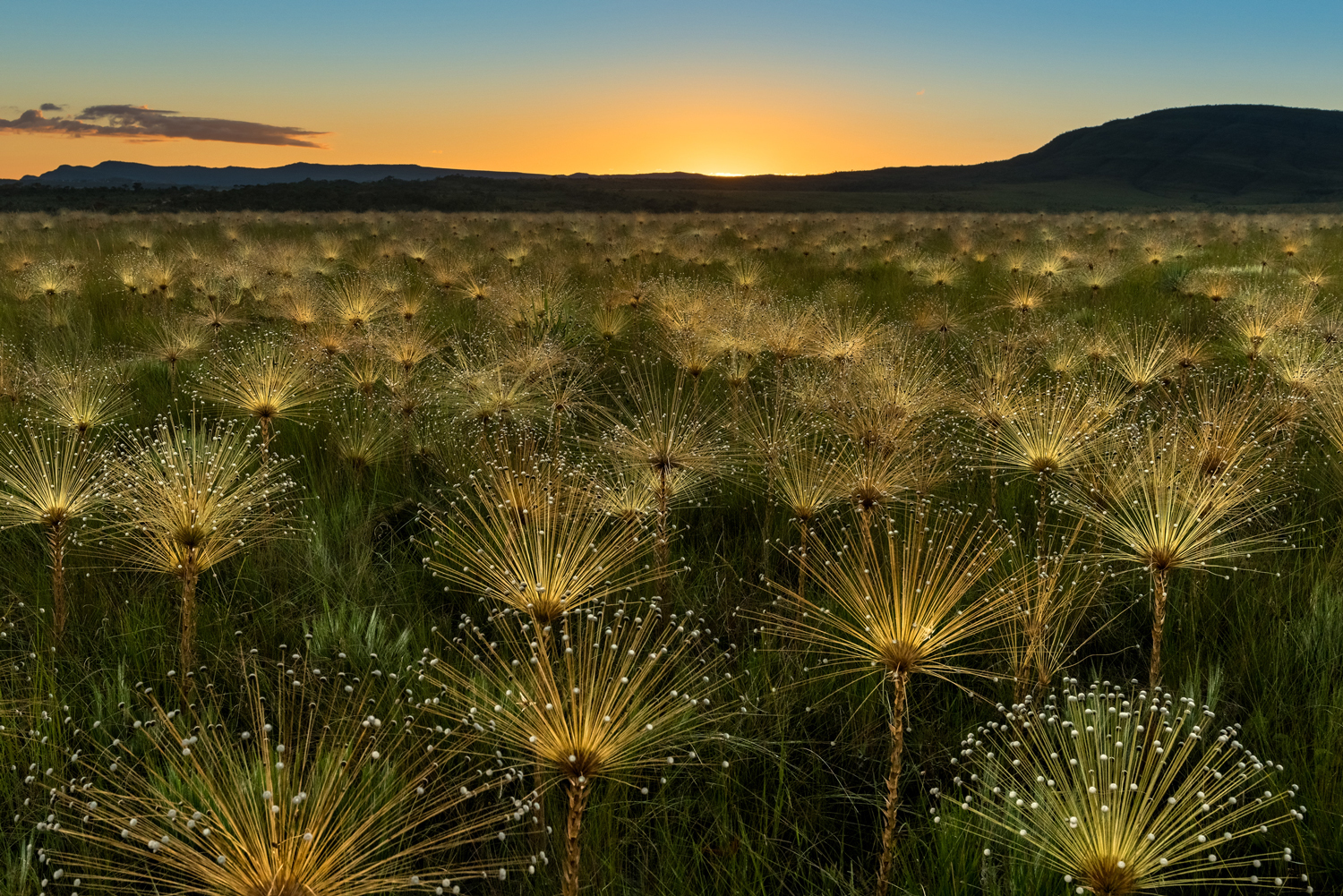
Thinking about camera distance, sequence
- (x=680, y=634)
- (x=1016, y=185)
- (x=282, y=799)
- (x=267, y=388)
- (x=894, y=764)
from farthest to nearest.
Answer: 1. (x=1016, y=185)
2. (x=267, y=388)
3. (x=680, y=634)
4. (x=894, y=764)
5. (x=282, y=799)

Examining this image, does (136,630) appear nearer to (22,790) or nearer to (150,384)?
(22,790)

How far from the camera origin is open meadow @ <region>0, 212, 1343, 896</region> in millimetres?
1837

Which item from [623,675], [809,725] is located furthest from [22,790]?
[809,725]

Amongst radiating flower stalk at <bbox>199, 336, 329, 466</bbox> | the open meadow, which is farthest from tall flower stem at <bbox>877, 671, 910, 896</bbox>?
radiating flower stalk at <bbox>199, 336, 329, 466</bbox>

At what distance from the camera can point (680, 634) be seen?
10.5 ft

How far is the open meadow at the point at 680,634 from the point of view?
1837mm

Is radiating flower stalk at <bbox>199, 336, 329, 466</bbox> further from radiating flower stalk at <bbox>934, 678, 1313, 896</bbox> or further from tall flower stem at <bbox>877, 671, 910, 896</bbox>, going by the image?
radiating flower stalk at <bbox>934, 678, 1313, 896</bbox>

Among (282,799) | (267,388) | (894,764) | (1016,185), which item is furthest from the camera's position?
(1016,185)

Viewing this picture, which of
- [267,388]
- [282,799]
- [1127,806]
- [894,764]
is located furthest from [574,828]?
[267,388]

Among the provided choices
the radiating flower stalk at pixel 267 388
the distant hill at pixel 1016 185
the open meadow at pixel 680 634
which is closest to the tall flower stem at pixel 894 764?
the open meadow at pixel 680 634

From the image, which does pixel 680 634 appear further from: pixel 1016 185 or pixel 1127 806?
pixel 1016 185

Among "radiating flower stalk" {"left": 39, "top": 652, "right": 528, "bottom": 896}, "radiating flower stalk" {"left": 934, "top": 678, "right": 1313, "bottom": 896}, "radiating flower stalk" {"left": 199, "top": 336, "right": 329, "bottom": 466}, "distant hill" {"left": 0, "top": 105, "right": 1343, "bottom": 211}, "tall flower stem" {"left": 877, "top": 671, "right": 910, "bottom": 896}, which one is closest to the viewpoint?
"radiating flower stalk" {"left": 39, "top": 652, "right": 528, "bottom": 896}

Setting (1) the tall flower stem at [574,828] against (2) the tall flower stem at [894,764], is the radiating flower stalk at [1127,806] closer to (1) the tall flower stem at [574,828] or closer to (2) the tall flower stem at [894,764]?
(2) the tall flower stem at [894,764]

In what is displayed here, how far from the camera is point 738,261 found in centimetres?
1298
